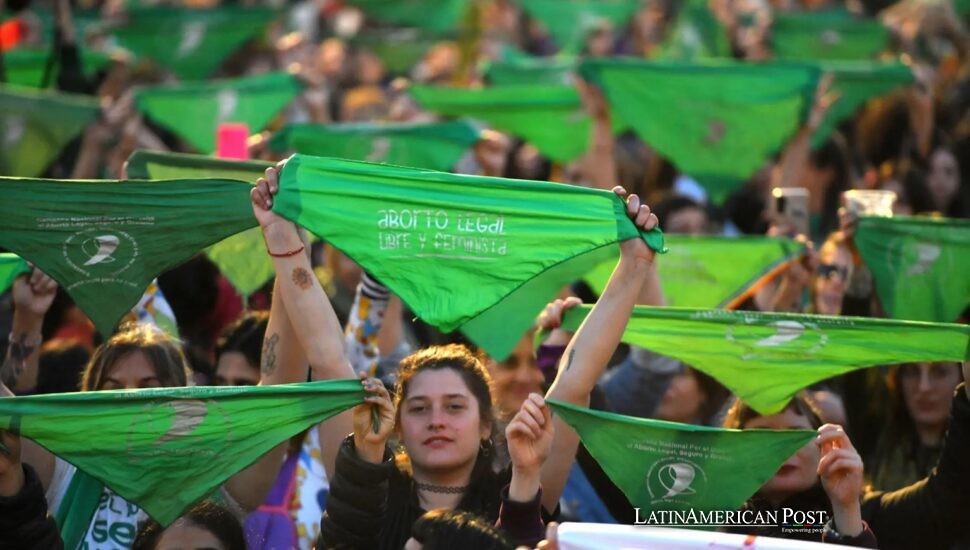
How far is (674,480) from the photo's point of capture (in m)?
4.18

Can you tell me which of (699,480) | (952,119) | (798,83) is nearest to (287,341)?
(699,480)

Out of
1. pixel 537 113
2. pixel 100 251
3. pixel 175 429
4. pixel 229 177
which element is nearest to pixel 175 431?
pixel 175 429

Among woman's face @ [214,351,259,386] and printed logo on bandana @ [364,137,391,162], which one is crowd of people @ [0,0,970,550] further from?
printed logo on bandana @ [364,137,391,162]

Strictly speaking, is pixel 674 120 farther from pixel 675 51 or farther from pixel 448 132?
pixel 675 51

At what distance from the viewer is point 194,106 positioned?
9250 mm

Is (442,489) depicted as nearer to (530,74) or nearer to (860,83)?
(860,83)

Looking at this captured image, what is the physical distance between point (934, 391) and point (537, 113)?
4.17 meters

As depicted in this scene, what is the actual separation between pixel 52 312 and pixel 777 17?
617 cm

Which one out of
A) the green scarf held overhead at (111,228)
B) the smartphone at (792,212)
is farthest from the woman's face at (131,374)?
the smartphone at (792,212)

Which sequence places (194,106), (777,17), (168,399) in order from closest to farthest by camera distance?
(168,399), (194,106), (777,17)

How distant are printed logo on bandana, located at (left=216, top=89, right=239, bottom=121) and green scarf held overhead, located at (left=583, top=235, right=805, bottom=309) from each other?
356 cm

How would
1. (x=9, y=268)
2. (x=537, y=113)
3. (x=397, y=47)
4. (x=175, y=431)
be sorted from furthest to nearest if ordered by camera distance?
(x=397, y=47) → (x=537, y=113) → (x=9, y=268) → (x=175, y=431)

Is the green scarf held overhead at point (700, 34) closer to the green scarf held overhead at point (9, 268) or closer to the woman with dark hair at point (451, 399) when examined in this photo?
the green scarf held overhead at point (9, 268)

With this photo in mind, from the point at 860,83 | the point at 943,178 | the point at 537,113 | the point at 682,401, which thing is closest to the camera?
the point at 682,401
